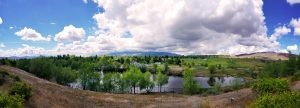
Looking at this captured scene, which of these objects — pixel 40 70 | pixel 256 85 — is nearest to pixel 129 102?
pixel 256 85

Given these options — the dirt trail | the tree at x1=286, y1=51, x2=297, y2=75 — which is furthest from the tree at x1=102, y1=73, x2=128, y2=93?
the tree at x1=286, y1=51, x2=297, y2=75

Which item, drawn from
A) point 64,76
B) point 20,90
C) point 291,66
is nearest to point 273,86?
point 20,90

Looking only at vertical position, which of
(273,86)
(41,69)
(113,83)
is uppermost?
(41,69)

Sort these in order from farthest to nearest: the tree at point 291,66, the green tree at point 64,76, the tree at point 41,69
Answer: the tree at point 291,66, the green tree at point 64,76, the tree at point 41,69

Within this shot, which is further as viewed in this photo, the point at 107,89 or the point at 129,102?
the point at 107,89

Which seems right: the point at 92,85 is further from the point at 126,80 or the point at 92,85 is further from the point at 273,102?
the point at 273,102

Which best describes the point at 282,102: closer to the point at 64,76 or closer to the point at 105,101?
the point at 105,101

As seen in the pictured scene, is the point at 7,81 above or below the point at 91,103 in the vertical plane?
above

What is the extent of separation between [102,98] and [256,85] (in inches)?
1525

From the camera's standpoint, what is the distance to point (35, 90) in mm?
64938

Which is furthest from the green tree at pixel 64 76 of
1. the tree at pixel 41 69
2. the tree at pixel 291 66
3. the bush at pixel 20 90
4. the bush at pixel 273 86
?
the bush at pixel 273 86

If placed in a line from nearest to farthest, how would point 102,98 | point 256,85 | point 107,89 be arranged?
point 256,85, point 102,98, point 107,89

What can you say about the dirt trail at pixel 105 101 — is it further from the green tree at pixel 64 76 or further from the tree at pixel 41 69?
the green tree at pixel 64 76

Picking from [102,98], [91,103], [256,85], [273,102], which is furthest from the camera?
[102,98]
